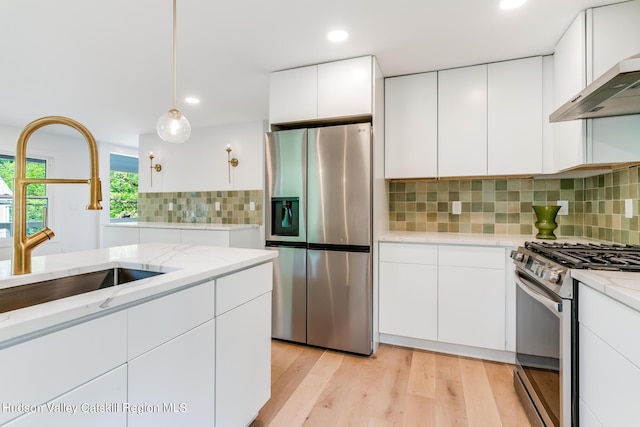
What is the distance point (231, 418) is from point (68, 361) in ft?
2.75

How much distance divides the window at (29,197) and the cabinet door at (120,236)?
114cm

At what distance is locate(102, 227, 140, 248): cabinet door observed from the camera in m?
4.07

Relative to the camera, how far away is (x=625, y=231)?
195 cm

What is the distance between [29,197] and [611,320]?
643 centimetres

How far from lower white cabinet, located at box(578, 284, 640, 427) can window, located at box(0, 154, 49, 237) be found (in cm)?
596

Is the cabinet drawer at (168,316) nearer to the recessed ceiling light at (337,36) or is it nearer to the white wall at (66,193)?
the recessed ceiling light at (337,36)

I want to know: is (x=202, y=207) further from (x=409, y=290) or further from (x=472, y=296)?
(x=472, y=296)

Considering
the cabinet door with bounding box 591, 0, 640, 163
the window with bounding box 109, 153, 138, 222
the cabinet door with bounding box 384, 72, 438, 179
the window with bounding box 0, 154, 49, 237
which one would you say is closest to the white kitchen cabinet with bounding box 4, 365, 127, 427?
the cabinet door with bounding box 384, 72, 438, 179

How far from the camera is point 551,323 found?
1438 mm

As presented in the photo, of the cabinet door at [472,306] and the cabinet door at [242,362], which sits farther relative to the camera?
the cabinet door at [472,306]

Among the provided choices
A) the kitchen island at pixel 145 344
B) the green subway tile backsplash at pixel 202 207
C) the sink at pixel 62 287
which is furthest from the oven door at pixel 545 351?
the green subway tile backsplash at pixel 202 207

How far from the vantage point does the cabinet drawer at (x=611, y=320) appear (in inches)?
37.2

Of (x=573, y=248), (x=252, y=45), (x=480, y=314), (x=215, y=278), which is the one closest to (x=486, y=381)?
(x=480, y=314)

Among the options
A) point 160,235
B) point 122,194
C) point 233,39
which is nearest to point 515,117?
point 233,39
